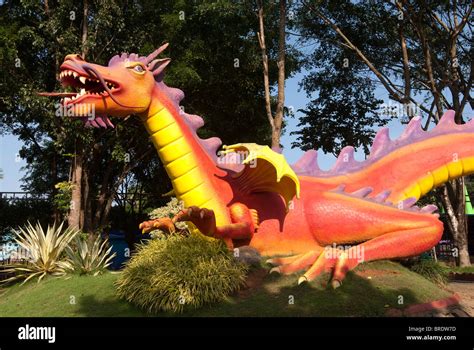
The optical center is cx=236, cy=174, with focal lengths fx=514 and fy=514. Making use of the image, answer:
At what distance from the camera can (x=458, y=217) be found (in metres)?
16.3

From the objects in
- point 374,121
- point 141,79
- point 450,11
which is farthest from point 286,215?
point 374,121

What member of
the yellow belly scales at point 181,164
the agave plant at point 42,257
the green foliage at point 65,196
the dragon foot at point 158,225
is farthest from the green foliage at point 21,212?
the yellow belly scales at point 181,164

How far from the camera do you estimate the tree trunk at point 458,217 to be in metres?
16.1

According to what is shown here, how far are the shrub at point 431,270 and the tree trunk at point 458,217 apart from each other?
7.92 m

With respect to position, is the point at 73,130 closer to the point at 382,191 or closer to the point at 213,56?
the point at 213,56

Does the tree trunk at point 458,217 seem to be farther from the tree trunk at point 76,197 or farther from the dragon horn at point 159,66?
the dragon horn at point 159,66

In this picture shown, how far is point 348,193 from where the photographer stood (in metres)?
7.74

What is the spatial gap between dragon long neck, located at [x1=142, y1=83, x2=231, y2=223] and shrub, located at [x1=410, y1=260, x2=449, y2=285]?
356 cm

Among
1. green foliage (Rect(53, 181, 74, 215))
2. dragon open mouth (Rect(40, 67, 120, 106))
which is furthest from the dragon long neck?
green foliage (Rect(53, 181, 74, 215))

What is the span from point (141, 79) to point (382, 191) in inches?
159

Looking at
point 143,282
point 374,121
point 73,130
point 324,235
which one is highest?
point 374,121

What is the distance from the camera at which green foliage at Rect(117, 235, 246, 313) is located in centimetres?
649

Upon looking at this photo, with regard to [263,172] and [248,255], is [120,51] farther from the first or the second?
[248,255]

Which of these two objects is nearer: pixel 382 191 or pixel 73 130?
pixel 382 191
